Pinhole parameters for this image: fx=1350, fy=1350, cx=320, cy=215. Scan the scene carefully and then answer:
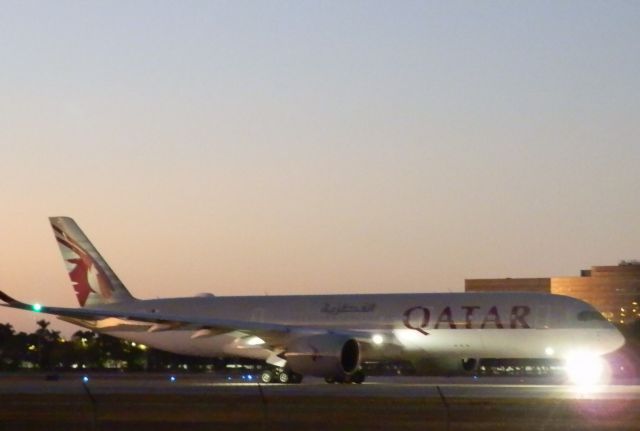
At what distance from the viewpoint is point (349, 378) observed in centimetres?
5206

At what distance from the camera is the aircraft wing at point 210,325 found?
52562 millimetres

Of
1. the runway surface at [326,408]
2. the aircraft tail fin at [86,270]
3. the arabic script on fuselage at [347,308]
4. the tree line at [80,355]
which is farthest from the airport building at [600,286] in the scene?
the runway surface at [326,408]

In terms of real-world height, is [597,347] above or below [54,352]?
below

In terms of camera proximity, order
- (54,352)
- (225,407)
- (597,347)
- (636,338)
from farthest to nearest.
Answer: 1. (54,352)
2. (636,338)
3. (597,347)
4. (225,407)

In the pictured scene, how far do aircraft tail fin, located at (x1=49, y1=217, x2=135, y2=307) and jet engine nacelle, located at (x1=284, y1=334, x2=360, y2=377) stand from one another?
13761 millimetres

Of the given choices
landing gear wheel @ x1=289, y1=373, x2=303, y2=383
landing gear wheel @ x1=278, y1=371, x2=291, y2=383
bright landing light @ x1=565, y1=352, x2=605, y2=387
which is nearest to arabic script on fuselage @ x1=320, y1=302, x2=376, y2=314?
landing gear wheel @ x1=289, y1=373, x2=303, y2=383

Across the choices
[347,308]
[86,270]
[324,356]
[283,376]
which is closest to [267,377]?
[283,376]

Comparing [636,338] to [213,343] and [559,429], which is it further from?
[559,429]

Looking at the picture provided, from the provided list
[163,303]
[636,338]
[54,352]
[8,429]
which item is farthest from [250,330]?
[54,352]

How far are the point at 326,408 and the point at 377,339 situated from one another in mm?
18740

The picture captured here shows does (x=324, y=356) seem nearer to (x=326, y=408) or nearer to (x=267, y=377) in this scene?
(x=267, y=377)

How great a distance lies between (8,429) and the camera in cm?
2712

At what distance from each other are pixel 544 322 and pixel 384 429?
2328cm

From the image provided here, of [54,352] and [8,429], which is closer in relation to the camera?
[8,429]
